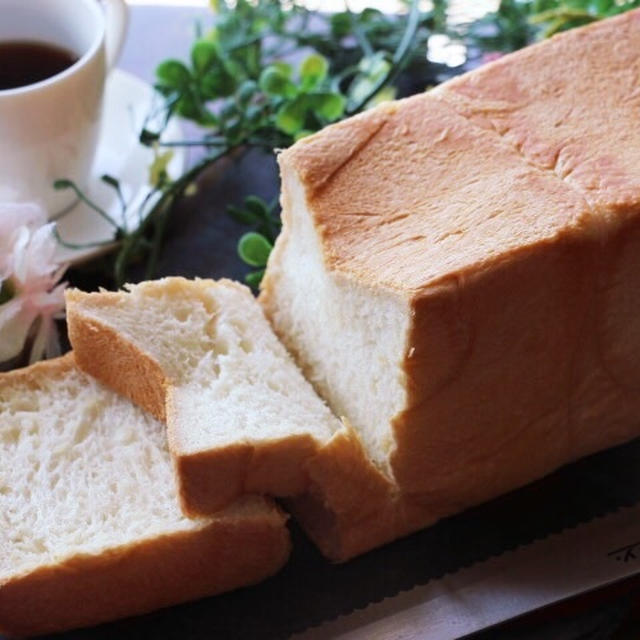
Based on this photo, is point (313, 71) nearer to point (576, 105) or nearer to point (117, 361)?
point (576, 105)

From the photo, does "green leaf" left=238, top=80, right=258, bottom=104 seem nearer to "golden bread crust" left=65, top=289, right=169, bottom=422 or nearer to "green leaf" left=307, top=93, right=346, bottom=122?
"green leaf" left=307, top=93, right=346, bottom=122

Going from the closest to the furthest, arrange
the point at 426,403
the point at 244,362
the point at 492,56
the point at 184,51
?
the point at 426,403
the point at 244,362
the point at 492,56
the point at 184,51

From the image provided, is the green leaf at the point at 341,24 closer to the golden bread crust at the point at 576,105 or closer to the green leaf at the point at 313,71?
the green leaf at the point at 313,71

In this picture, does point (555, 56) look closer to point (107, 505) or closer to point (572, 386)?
point (572, 386)

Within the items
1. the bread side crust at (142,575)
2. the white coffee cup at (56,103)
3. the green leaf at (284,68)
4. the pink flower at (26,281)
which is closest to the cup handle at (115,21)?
the white coffee cup at (56,103)

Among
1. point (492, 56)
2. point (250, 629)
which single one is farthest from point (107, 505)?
point (492, 56)

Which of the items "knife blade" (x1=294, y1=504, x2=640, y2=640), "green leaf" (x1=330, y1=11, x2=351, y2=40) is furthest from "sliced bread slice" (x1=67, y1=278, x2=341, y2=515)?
"green leaf" (x1=330, y1=11, x2=351, y2=40)
